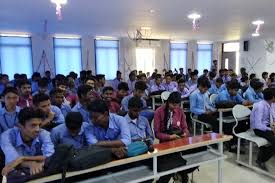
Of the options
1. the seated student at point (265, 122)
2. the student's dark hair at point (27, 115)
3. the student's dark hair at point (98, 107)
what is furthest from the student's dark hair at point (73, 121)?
the seated student at point (265, 122)

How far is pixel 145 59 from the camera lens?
1064 centimetres

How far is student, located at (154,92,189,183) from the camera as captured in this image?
2.74 metres

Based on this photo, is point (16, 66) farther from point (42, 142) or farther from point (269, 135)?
point (269, 135)

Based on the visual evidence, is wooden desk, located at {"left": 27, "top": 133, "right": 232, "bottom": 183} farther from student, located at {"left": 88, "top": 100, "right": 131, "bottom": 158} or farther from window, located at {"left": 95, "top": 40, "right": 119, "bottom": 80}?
window, located at {"left": 95, "top": 40, "right": 119, "bottom": 80}

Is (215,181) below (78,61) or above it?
below

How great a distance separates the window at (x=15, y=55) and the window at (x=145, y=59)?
165 inches

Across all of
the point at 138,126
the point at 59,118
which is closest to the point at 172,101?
the point at 138,126

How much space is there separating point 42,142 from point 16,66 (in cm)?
726

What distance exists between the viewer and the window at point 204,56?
1209 centimetres

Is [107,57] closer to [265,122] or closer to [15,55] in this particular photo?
[15,55]

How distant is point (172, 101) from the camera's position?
109 inches

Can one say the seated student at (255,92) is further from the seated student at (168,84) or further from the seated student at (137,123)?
the seated student at (137,123)

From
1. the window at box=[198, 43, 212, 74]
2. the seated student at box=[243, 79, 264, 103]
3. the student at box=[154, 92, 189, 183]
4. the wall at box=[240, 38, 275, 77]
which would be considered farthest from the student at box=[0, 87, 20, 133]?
the wall at box=[240, 38, 275, 77]

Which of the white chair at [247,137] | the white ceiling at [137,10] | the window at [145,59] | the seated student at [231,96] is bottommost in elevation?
the white chair at [247,137]
